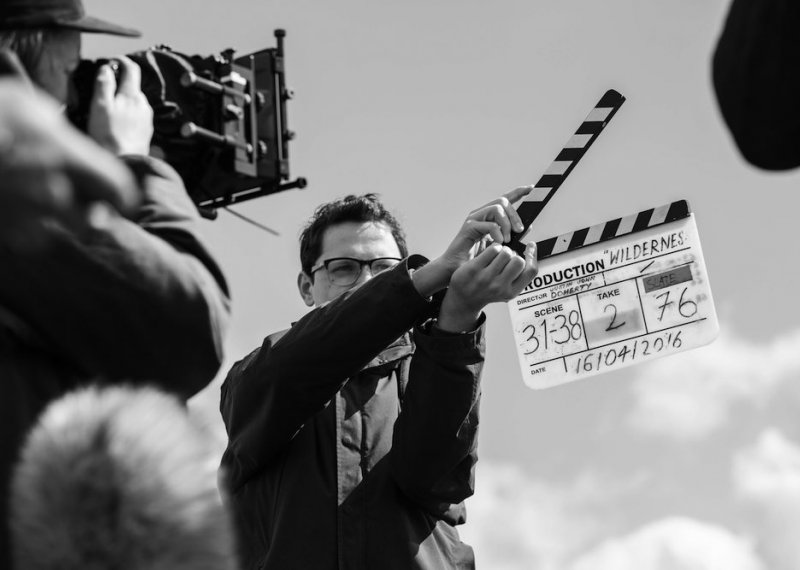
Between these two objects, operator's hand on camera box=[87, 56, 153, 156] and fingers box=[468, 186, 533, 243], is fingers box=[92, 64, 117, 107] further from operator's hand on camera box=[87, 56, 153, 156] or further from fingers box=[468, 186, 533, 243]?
fingers box=[468, 186, 533, 243]

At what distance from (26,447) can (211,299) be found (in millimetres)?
456

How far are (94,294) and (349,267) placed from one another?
8.10 feet

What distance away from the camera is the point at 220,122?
284 cm

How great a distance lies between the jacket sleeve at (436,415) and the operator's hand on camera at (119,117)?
5.15 feet

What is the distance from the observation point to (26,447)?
1.77 meters

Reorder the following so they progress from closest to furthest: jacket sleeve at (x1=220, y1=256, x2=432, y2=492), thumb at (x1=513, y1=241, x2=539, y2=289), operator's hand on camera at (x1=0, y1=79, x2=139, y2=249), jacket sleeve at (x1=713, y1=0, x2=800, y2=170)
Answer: operator's hand on camera at (x1=0, y1=79, x2=139, y2=249)
jacket sleeve at (x1=713, y1=0, x2=800, y2=170)
jacket sleeve at (x1=220, y1=256, x2=432, y2=492)
thumb at (x1=513, y1=241, x2=539, y2=289)

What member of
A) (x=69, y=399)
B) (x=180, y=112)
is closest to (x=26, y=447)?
(x=69, y=399)

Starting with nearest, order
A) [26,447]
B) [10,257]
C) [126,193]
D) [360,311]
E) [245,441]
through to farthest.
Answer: [126,193], [26,447], [10,257], [360,311], [245,441]

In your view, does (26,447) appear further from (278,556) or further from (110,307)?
(278,556)

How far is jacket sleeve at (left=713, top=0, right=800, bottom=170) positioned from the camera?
2256 millimetres

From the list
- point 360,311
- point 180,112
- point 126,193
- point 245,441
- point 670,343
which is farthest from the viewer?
point 670,343

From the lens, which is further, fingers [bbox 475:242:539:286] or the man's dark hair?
the man's dark hair

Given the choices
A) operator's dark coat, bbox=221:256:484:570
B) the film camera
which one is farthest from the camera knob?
operator's dark coat, bbox=221:256:484:570

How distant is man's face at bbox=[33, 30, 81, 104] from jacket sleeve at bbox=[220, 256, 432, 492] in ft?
5.34
